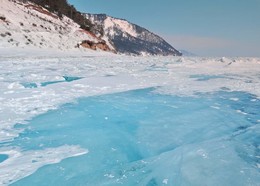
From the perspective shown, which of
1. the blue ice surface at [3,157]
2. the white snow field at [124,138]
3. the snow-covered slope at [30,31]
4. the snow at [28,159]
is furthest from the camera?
the snow-covered slope at [30,31]

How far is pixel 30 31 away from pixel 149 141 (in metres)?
29.9

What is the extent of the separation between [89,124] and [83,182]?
191 cm

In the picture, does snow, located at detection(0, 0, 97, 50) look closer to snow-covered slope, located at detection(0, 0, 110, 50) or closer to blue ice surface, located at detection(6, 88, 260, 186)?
snow-covered slope, located at detection(0, 0, 110, 50)

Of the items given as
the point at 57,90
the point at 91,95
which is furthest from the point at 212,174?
the point at 57,90

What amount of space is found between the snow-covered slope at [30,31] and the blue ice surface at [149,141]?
19720 mm

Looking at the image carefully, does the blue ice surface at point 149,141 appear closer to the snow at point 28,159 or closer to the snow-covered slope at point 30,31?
the snow at point 28,159

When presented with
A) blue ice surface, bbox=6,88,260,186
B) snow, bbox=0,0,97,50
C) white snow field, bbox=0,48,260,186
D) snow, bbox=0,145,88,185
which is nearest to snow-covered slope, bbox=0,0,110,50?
snow, bbox=0,0,97,50

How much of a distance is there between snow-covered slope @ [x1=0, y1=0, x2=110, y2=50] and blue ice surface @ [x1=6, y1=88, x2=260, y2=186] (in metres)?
19.7

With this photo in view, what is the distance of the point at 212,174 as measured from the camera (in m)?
2.71

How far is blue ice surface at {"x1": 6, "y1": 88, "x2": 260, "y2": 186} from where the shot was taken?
2.64 meters

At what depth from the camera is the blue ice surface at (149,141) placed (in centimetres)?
264

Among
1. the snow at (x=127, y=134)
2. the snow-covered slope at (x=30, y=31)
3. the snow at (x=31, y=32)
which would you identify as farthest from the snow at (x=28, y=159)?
the snow-covered slope at (x=30, y=31)

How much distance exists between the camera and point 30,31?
100 feet

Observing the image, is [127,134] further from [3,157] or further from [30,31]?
[30,31]
